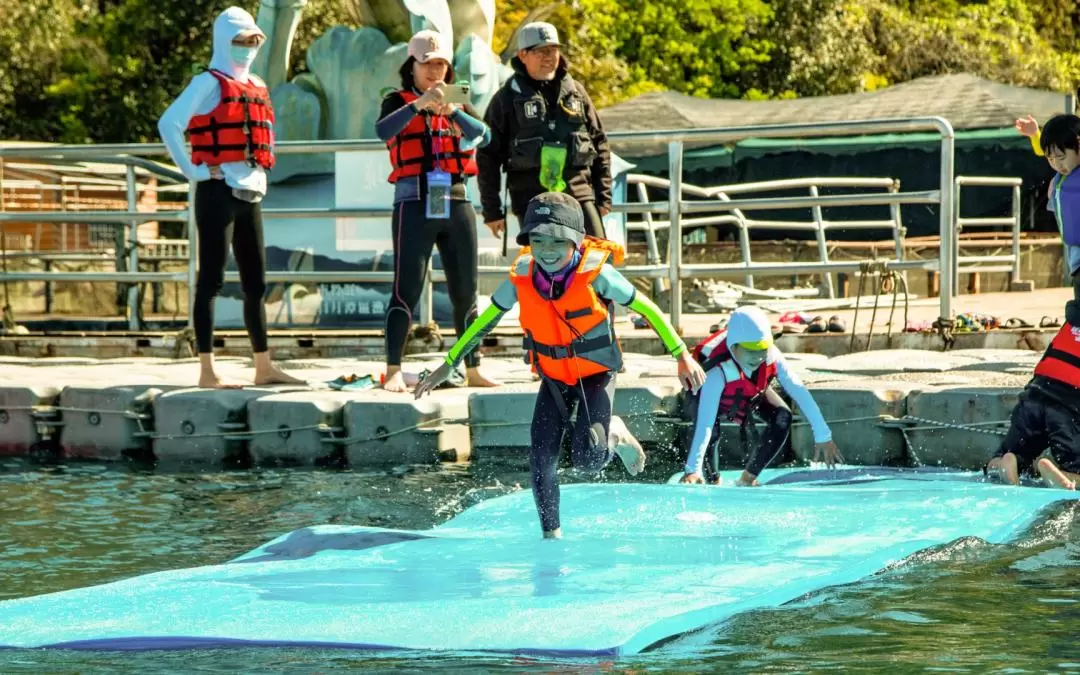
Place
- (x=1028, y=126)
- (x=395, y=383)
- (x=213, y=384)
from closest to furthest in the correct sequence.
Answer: (x=1028, y=126), (x=395, y=383), (x=213, y=384)

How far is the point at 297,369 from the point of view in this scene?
35.2ft

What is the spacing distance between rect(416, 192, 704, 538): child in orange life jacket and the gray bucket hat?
2 centimetres

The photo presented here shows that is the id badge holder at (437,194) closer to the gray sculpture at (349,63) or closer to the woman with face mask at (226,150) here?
the woman with face mask at (226,150)

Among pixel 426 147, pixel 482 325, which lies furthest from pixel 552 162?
pixel 482 325

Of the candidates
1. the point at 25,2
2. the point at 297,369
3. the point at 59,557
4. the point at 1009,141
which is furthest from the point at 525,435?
the point at 25,2

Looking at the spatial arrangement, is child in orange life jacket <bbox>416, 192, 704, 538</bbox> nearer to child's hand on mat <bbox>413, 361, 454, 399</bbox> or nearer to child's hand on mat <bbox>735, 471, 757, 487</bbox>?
child's hand on mat <bbox>413, 361, 454, 399</bbox>

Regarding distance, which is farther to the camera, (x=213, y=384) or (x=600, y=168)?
(x=213, y=384)

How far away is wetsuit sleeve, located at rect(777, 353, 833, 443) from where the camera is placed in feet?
24.4

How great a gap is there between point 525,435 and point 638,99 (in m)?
18.3

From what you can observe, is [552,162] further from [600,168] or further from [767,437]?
[767,437]

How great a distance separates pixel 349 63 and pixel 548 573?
438 inches

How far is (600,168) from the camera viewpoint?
917cm

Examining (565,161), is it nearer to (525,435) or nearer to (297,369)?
(525,435)

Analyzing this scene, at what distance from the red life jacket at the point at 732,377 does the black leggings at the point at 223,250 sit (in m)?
2.81
